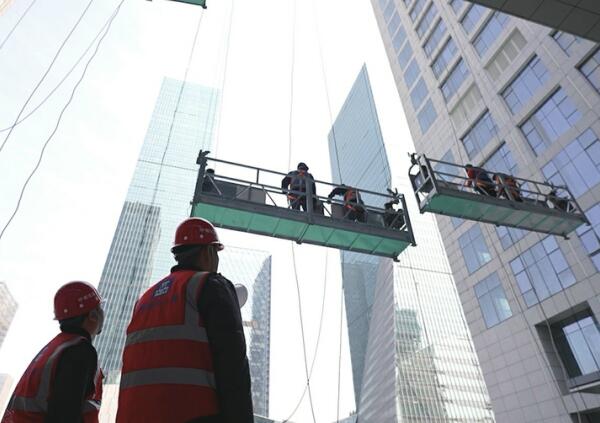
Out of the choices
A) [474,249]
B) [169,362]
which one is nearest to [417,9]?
[474,249]

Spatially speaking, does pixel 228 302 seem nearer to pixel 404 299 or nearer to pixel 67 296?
pixel 67 296

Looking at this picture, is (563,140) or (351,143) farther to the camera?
(351,143)

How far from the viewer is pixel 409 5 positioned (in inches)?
1485

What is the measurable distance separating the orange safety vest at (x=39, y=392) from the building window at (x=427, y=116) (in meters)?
33.5

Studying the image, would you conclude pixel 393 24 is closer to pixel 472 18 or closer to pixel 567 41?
pixel 472 18

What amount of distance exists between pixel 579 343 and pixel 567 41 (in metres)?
16.6

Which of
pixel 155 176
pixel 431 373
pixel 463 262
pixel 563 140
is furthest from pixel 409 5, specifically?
pixel 155 176

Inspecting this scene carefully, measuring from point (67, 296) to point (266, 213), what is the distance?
24.6 feet

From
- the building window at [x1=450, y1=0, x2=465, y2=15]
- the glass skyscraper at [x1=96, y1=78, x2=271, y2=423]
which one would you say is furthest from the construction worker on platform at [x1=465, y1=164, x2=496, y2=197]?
the glass skyscraper at [x1=96, y1=78, x2=271, y2=423]

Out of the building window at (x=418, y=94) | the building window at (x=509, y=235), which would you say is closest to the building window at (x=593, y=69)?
the building window at (x=509, y=235)

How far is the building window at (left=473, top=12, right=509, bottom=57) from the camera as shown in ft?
87.1

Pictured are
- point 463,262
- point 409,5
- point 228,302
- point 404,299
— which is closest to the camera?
point 228,302

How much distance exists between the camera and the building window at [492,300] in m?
23.6

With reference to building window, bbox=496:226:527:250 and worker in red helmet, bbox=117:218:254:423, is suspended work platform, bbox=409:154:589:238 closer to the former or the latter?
building window, bbox=496:226:527:250
